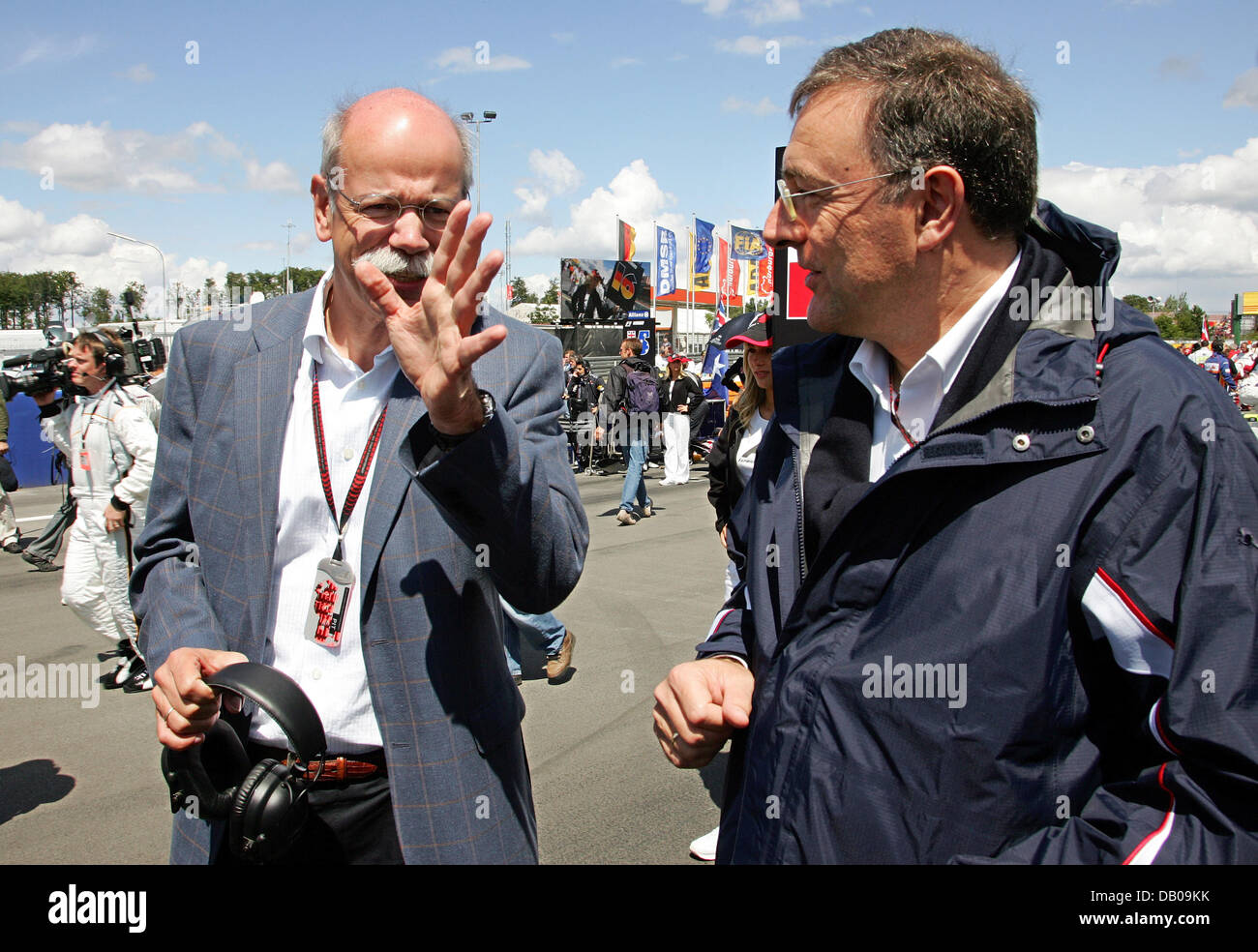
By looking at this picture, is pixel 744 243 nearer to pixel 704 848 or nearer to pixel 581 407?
pixel 581 407

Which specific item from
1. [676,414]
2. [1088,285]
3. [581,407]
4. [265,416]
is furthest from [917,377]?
[581,407]

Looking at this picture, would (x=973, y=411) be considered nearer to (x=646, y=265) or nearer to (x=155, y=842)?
(x=155, y=842)

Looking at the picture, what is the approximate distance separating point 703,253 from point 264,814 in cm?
3411

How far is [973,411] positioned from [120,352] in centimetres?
647

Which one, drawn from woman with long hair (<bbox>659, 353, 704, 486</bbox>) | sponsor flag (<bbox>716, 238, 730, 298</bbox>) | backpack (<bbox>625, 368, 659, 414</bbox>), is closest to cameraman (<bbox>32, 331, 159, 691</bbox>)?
backpack (<bbox>625, 368, 659, 414</bbox>)

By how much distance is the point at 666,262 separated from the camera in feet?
104

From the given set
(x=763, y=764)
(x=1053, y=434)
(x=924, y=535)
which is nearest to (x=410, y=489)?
(x=763, y=764)

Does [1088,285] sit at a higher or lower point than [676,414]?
higher

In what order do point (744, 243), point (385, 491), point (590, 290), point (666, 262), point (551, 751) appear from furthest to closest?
point (744, 243) → point (666, 262) → point (590, 290) → point (551, 751) → point (385, 491)

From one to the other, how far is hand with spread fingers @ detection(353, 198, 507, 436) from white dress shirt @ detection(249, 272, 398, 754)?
39cm

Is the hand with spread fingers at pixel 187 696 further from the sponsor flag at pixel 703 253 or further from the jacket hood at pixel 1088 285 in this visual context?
the sponsor flag at pixel 703 253

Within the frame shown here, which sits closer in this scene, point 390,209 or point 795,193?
point 795,193

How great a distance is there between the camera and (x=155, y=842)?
4.04m

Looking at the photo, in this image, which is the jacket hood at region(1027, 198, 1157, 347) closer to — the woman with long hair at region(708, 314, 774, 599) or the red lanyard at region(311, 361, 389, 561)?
the red lanyard at region(311, 361, 389, 561)
